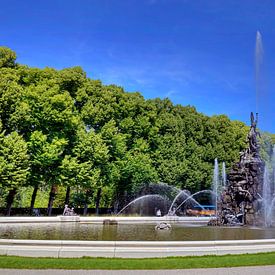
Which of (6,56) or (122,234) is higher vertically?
(6,56)

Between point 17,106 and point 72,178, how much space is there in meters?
9.54

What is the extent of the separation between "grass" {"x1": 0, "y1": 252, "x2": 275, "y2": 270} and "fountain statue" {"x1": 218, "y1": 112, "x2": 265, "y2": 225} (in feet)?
61.4

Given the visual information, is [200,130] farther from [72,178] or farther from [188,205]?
[72,178]

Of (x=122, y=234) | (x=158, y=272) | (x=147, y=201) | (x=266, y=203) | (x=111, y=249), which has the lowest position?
(x=158, y=272)

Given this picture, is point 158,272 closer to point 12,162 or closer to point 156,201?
point 12,162

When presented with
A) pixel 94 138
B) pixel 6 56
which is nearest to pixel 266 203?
pixel 94 138

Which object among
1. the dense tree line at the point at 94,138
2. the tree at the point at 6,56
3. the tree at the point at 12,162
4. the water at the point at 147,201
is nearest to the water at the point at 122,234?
the tree at the point at 12,162

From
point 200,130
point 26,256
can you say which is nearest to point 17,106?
point 26,256

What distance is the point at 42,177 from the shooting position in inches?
1495

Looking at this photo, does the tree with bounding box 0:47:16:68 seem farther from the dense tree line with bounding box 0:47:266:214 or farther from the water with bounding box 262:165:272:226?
the water with bounding box 262:165:272:226

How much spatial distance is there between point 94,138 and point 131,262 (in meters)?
31.1

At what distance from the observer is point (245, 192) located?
1267 inches

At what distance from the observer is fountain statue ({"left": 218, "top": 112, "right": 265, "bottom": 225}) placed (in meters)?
31.6

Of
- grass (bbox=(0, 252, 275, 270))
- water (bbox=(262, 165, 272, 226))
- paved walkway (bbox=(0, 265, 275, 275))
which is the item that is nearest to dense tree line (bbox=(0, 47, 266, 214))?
water (bbox=(262, 165, 272, 226))
